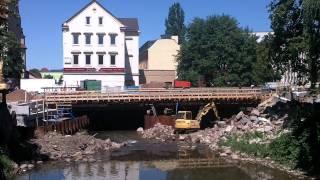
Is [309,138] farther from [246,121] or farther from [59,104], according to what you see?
[59,104]

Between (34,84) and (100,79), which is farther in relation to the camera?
(100,79)

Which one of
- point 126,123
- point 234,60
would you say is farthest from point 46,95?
point 234,60

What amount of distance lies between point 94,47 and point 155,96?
93.8 feet

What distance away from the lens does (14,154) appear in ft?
129

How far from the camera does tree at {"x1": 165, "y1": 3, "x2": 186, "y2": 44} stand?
13877 centimetres

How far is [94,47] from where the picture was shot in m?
90.6

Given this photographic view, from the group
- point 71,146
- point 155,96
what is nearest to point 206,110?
point 155,96

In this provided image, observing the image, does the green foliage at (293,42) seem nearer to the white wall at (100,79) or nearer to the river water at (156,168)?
the river water at (156,168)

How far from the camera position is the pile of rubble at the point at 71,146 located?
43.9 m

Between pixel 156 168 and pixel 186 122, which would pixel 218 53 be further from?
Result: pixel 156 168

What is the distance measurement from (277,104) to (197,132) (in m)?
9.17

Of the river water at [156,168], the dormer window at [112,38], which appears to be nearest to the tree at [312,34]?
the river water at [156,168]

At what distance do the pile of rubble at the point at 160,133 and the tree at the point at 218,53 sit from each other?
2587 cm

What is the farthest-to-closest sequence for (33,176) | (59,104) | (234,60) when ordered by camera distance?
(234,60) < (59,104) < (33,176)
